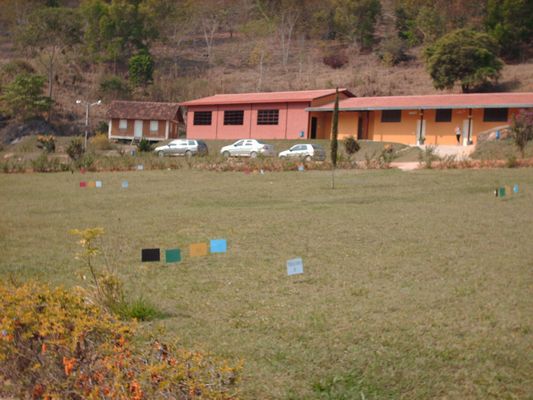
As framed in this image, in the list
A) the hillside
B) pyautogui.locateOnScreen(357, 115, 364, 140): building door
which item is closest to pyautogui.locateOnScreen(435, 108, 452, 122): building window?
pyautogui.locateOnScreen(357, 115, 364, 140): building door

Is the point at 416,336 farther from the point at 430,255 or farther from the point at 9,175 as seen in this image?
the point at 9,175

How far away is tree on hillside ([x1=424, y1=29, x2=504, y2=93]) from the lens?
49.8 metres

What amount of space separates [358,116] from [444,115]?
5.87 meters

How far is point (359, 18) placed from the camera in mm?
79500

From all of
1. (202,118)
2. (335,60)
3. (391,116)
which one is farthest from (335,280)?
(335,60)

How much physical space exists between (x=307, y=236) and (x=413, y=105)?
1182 inches

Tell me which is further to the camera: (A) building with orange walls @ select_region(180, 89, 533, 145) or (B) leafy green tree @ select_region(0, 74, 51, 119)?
(B) leafy green tree @ select_region(0, 74, 51, 119)

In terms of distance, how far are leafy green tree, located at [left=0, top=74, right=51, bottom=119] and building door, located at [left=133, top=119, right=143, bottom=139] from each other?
408 inches

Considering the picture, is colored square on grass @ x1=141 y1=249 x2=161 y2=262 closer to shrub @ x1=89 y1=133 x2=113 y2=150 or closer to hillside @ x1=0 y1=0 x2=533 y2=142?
shrub @ x1=89 y1=133 x2=113 y2=150

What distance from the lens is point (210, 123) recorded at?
48.2 m

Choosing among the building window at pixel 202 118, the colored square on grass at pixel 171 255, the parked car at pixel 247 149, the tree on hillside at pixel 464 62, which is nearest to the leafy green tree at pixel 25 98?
the building window at pixel 202 118

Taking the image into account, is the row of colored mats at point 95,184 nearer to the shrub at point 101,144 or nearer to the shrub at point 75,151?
the shrub at point 75,151

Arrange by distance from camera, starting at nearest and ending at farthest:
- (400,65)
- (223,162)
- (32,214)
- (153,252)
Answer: (153,252) < (32,214) < (223,162) < (400,65)

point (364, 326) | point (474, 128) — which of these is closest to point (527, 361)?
point (364, 326)
